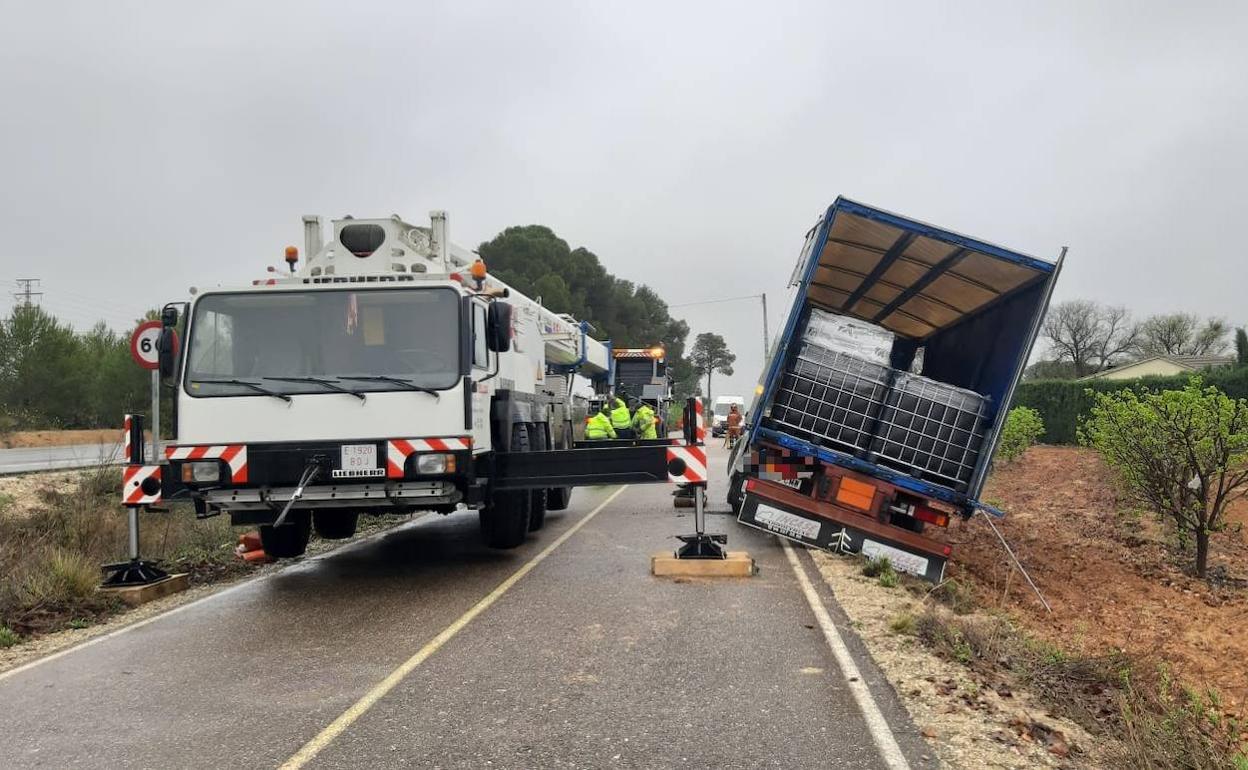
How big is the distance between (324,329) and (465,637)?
3.06 meters

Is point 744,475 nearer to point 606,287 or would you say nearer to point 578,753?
point 578,753

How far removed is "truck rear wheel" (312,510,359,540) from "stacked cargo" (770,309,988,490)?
508 cm

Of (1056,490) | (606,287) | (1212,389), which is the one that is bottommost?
(1056,490)

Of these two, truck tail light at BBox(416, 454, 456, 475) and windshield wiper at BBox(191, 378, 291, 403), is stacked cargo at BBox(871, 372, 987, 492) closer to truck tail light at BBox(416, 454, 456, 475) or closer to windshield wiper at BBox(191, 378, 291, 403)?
truck tail light at BBox(416, 454, 456, 475)

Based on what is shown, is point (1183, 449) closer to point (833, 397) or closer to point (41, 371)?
point (833, 397)

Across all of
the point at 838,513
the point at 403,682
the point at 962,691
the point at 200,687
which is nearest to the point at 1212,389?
the point at 838,513

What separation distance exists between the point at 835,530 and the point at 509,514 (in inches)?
131

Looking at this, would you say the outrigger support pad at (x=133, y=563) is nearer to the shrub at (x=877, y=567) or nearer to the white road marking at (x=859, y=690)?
the white road marking at (x=859, y=690)

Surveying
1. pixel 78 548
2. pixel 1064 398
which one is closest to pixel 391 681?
pixel 78 548

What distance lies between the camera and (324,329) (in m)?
7.56

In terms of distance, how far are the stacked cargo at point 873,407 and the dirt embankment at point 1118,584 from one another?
1.36 metres

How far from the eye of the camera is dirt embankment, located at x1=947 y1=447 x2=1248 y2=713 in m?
7.12

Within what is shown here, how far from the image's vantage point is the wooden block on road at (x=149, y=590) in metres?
7.53

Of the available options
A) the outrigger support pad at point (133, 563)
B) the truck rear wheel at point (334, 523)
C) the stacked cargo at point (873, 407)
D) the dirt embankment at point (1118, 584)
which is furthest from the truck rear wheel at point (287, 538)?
the dirt embankment at point (1118, 584)
